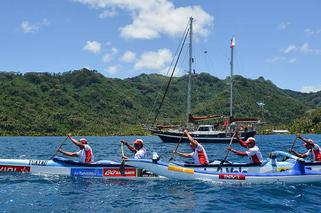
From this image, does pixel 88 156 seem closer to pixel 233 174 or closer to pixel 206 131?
pixel 233 174

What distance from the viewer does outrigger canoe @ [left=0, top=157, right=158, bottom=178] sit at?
68.8 feet

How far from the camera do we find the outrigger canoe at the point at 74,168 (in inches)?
826

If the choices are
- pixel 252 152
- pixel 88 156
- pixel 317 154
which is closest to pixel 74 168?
pixel 88 156

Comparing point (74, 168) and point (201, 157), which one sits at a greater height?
point (201, 157)

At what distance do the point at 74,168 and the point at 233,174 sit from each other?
834cm

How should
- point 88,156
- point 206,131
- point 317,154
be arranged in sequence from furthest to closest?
point 206,131 → point 317,154 → point 88,156

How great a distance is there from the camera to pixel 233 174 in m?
19.3

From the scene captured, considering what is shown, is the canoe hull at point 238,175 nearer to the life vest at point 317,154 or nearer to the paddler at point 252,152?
the paddler at point 252,152

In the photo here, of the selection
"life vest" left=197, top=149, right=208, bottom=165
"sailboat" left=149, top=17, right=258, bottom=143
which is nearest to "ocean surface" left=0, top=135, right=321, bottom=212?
"life vest" left=197, top=149, right=208, bottom=165

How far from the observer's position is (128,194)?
55.8 ft

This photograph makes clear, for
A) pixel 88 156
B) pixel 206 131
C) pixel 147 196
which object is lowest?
pixel 147 196

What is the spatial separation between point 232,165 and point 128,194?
5941mm

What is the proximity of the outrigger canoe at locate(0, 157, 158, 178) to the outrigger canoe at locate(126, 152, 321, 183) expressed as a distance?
71 cm

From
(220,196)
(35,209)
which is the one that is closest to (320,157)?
(220,196)
